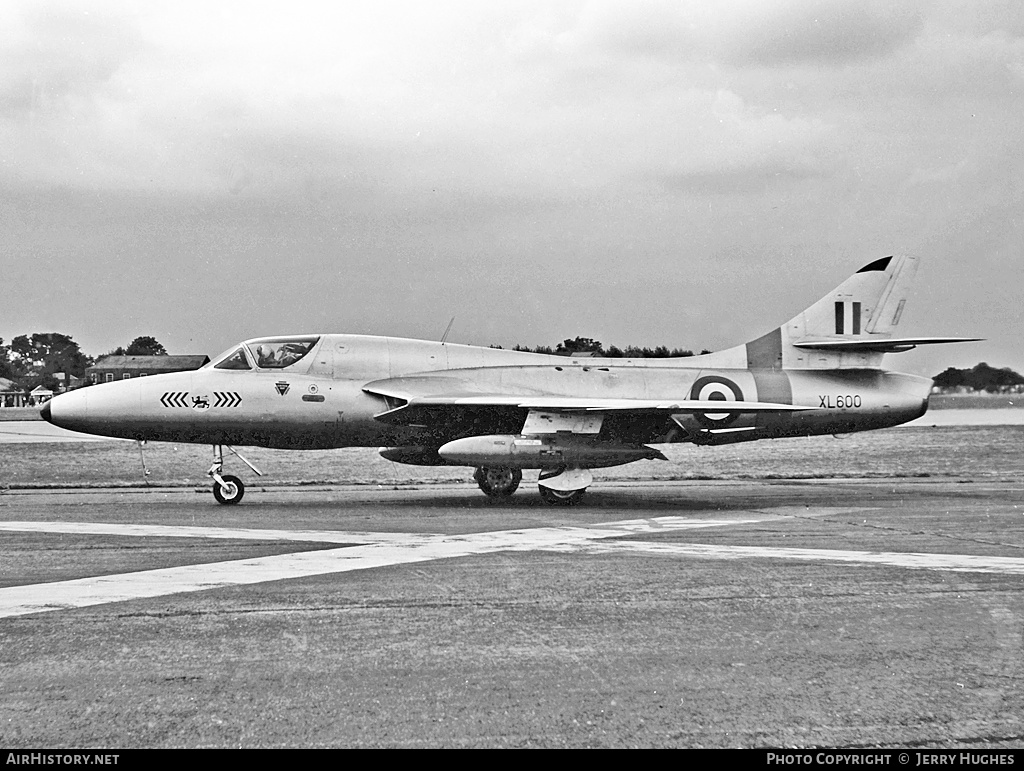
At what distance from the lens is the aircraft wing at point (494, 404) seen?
15.6 metres

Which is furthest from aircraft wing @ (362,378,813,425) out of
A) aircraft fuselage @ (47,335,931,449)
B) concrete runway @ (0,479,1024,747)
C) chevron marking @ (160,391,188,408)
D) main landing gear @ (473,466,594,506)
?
concrete runway @ (0,479,1024,747)

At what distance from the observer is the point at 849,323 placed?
716 inches

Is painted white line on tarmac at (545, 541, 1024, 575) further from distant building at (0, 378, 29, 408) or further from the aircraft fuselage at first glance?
distant building at (0, 378, 29, 408)

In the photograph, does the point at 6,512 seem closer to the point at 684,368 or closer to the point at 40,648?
the point at 40,648

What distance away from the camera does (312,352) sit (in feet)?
54.2

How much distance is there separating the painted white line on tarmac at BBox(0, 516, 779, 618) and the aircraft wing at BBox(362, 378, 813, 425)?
8.22 feet

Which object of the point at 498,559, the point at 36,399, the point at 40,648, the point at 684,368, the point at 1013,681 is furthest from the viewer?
the point at 36,399

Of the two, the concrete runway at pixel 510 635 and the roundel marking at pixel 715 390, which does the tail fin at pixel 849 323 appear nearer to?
the roundel marking at pixel 715 390

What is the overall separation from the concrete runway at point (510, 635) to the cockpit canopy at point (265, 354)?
4.59 m

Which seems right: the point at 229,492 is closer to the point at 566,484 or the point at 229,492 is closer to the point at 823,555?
the point at 566,484

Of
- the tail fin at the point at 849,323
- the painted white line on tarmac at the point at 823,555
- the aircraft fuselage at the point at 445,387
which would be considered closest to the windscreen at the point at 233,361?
the aircraft fuselage at the point at 445,387

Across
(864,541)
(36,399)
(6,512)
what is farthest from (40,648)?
(36,399)

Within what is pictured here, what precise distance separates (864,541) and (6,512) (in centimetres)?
1110

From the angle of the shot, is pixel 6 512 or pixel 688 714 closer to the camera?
pixel 688 714
